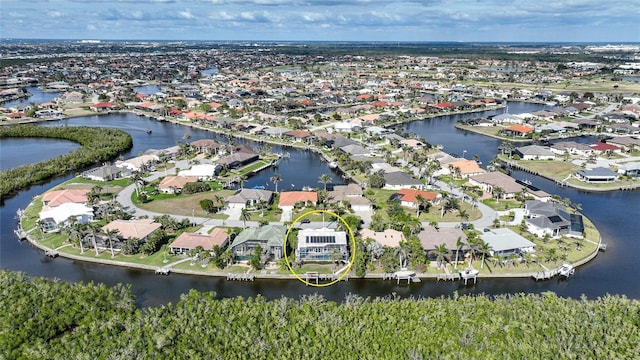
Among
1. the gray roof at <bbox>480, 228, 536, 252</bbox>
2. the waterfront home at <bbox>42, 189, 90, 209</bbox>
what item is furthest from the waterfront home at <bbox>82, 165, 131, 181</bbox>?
the gray roof at <bbox>480, 228, 536, 252</bbox>

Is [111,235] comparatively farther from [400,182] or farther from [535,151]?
[535,151]

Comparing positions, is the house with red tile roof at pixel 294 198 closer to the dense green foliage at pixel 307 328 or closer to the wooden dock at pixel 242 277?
the wooden dock at pixel 242 277

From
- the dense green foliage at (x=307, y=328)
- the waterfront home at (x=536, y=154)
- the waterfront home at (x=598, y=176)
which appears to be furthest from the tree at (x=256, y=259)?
the waterfront home at (x=536, y=154)

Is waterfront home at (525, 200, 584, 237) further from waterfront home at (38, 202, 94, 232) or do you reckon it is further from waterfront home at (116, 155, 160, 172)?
waterfront home at (116, 155, 160, 172)

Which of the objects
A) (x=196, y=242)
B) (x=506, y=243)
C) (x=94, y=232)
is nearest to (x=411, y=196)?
(x=506, y=243)

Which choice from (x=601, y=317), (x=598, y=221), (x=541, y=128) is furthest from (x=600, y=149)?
(x=601, y=317)
